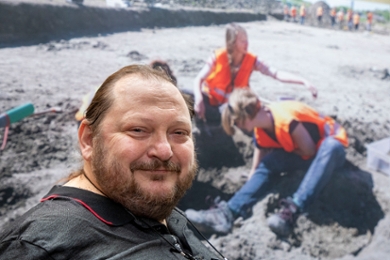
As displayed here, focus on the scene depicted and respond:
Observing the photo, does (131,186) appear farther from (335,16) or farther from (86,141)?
(335,16)

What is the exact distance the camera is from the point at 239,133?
2.48 meters

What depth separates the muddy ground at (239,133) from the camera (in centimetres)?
194

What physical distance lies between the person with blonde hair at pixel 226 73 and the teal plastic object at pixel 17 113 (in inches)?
36.8

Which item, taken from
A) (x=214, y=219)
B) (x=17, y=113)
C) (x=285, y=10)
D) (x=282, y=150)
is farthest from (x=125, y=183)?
(x=285, y=10)

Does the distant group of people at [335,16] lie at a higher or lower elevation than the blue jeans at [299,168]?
higher

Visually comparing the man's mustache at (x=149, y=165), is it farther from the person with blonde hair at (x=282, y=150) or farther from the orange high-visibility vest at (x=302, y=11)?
the orange high-visibility vest at (x=302, y=11)

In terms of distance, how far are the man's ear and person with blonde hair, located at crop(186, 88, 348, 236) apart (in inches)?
65.8

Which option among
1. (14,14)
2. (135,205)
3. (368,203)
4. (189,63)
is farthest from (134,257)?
(368,203)

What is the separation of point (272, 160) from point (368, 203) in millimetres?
726

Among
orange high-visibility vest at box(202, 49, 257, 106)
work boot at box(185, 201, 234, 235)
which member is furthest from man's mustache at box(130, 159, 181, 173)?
orange high-visibility vest at box(202, 49, 257, 106)

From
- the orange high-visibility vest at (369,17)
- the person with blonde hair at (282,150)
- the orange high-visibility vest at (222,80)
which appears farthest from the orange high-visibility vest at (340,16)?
the orange high-visibility vest at (222,80)

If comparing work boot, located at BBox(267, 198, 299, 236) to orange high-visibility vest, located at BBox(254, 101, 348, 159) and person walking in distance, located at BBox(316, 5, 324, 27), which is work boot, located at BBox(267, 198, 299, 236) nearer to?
orange high-visibility vest, located at BBox(254, 101, 348, 159)

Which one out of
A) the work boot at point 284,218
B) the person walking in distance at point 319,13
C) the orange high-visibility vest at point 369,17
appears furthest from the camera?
the orange high-visibility vest at point 369,17

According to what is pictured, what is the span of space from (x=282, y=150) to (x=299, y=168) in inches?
6.7
